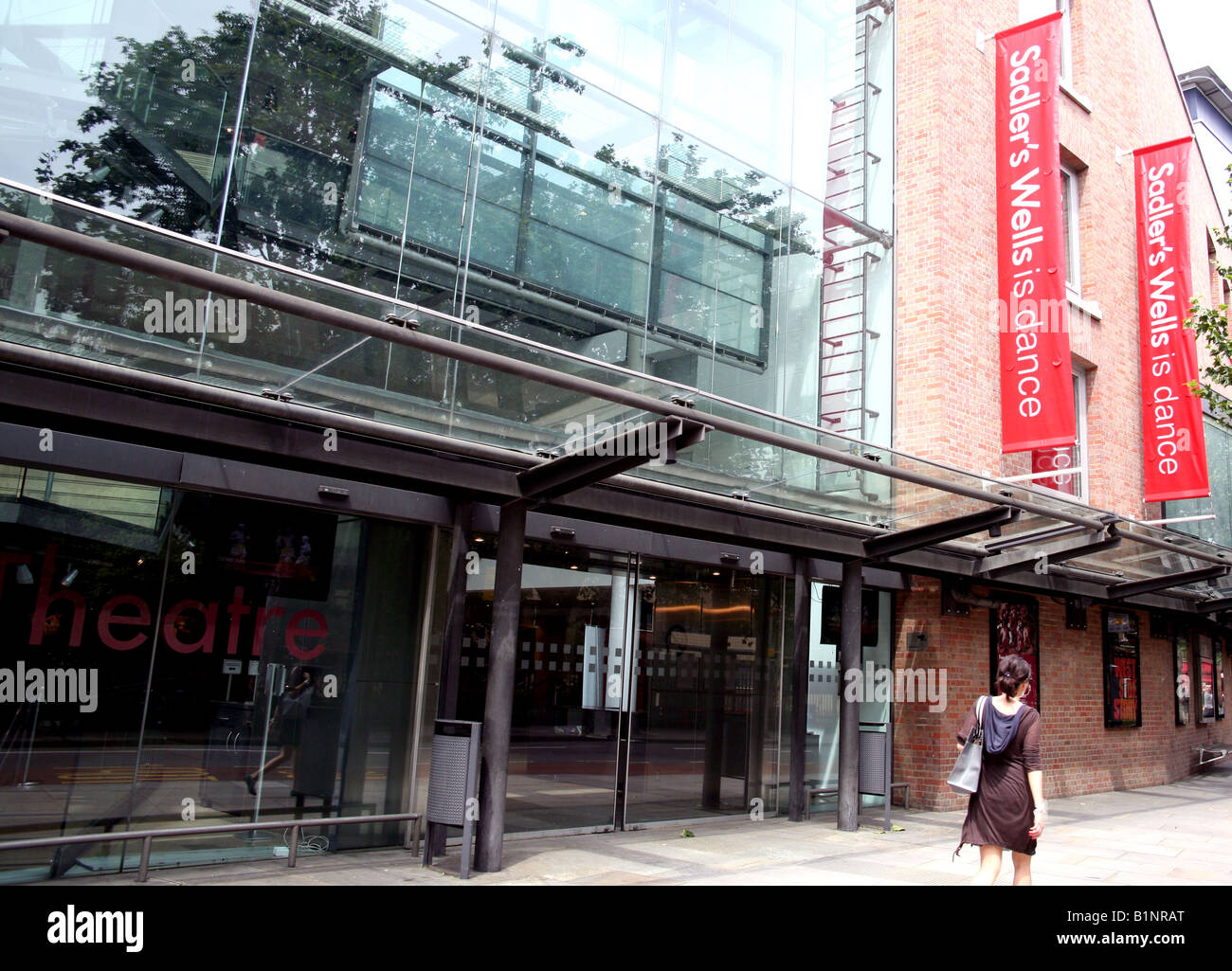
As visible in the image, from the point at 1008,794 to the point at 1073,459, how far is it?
1143 centimetres

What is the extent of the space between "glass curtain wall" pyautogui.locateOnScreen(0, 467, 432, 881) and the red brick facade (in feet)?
23.5

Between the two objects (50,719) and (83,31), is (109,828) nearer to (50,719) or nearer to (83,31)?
(50,719)

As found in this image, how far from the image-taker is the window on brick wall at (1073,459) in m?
15.0

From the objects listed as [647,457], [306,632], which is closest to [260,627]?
[306,632]

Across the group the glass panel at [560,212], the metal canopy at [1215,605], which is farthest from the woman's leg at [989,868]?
the metal canopy at [1215,605]

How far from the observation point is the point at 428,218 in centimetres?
884

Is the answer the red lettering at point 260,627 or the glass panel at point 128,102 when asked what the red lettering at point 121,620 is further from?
the glass panel at point 128,102

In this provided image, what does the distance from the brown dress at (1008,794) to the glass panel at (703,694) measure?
15.0ft

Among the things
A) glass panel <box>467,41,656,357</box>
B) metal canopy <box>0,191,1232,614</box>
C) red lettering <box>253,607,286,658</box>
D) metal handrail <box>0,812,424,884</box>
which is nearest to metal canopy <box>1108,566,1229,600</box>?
metal canopy <box>0,191,1232,614</box>

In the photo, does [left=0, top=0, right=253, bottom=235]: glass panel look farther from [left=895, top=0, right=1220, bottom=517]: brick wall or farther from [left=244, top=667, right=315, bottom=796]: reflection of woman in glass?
[left=895, top=0, right=1220, bottom=517]: brick wall

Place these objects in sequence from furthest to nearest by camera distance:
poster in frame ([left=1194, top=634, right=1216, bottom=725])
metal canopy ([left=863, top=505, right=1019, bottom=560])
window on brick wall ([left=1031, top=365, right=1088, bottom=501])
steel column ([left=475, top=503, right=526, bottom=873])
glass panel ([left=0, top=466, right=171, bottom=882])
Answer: poster in frame ([left=1194, top=634, right=1216, bottom=725]) → window on brick wall ([left=1031, top=365, right=1088, bottom=501]) → metal canopy ([left=863, top=505, right=1019, bottom=560]) → steel column ([left=475, top=503, right=526, bottom=873]) → glass panel ([left=0, top=466, right=171, bottom=882])

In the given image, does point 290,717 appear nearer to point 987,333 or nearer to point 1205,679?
point 987,333

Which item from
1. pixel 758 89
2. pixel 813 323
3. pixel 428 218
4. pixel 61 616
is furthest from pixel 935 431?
pixel 61 616

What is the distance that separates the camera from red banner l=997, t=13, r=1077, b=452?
13.2 metres
